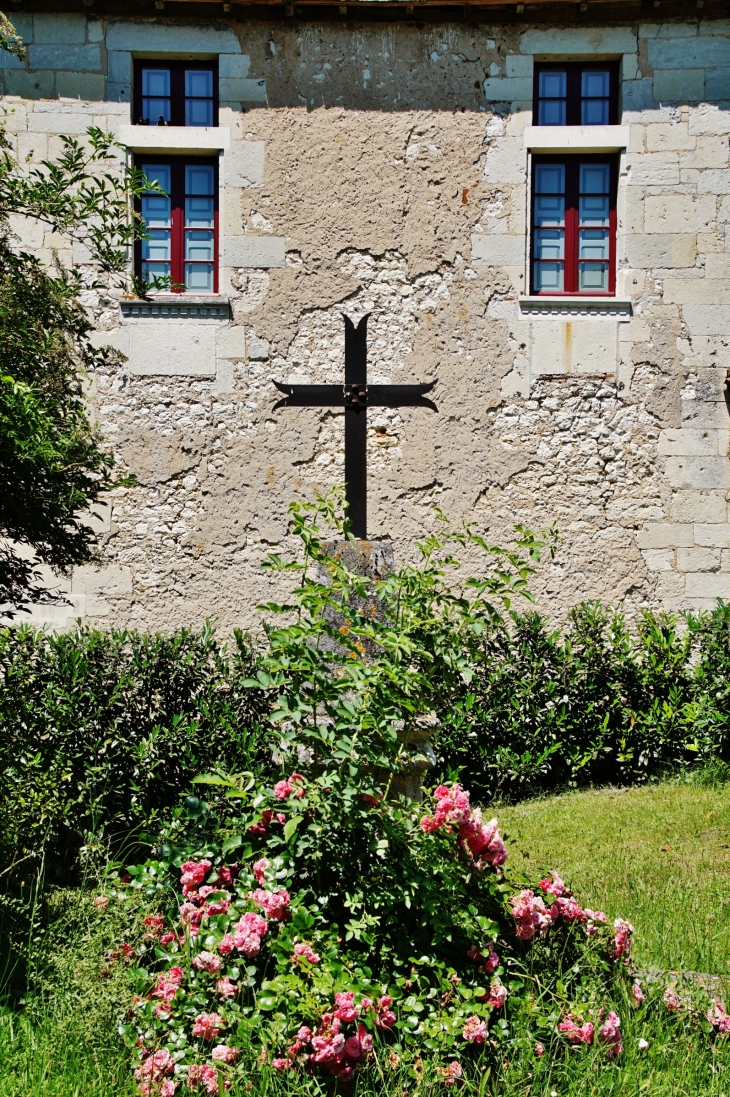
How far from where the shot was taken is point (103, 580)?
7.61 meters

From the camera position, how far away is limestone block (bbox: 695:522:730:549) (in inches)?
300

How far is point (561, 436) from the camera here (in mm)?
Answer: 7770

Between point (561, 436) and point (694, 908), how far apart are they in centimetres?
458

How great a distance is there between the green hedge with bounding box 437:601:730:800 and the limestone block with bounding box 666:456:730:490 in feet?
4.56

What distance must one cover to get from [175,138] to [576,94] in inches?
131

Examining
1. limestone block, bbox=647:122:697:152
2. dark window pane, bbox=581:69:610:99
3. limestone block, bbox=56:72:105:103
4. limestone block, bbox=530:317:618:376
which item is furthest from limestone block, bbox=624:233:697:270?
limestone block, bbox=56:72:105:103

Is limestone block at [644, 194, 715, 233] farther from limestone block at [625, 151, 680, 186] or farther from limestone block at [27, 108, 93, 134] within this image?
limestone block at [27, 108, 93, 134]

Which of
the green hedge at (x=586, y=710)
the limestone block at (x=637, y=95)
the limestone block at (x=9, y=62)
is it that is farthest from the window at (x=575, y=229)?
the limestone block at (x=9, y=62)

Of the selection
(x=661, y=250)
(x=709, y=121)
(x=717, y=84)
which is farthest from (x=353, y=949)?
(x=717, y=84)

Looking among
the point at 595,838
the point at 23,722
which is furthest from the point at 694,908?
the point at 23,722

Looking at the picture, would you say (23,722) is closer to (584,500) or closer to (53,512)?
(53,512)

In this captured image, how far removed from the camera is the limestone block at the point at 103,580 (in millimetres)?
7586

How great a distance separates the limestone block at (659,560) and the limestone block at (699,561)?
0.07 meters

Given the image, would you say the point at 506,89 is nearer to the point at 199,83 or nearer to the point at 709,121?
the point at 709,121
